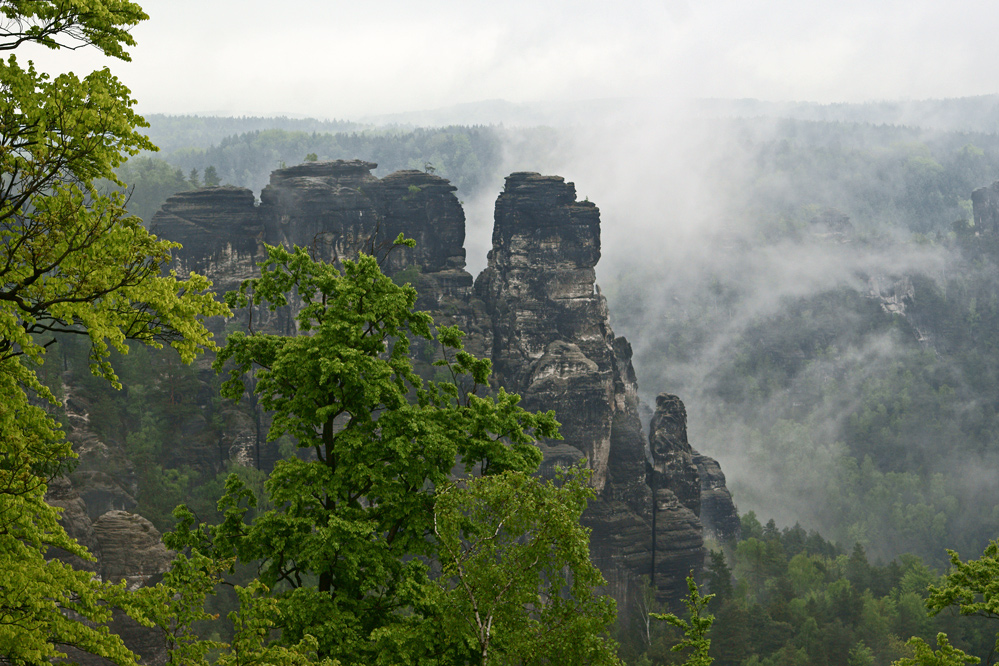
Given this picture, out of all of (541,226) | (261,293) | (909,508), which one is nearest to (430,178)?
(541,226)

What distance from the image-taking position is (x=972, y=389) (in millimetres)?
171375

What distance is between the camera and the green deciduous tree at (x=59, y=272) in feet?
34.2

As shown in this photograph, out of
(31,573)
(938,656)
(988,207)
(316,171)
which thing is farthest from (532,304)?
(988,207)

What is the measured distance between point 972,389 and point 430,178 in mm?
135473

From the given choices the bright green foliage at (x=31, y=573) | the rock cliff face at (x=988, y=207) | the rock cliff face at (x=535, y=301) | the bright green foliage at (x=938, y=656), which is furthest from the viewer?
the rock cliff face at (x=988, y=207)

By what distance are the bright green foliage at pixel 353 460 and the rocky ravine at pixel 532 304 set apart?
52960 mm

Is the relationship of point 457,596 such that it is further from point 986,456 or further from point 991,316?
point 991,316

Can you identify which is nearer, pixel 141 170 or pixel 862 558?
pixel 862 558

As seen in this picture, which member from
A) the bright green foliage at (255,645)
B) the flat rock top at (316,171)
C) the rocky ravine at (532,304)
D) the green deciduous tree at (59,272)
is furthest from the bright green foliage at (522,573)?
the flat rock top at (316,171)

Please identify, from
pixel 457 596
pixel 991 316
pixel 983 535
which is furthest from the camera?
pixel 991 316

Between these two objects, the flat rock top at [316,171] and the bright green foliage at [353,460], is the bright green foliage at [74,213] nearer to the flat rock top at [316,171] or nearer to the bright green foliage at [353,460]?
the bright green foliage at [353,460]

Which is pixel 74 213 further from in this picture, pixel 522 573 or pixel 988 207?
pixel 988 207

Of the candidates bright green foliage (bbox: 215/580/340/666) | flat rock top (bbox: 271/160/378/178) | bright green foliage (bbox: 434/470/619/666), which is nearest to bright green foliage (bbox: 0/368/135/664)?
bright green foliage (bbox: 215/580/340/666)

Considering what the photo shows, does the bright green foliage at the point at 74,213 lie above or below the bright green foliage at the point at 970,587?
above
